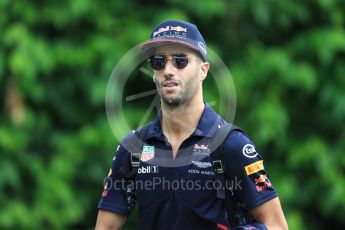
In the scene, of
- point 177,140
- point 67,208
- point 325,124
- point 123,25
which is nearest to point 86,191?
point 67,208

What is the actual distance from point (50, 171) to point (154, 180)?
5.98 metres

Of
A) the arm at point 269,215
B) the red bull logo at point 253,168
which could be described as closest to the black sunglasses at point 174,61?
the red bull logo at point 253,168

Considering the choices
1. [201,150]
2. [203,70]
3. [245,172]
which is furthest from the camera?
[203,70]

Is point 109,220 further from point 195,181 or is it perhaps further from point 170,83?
point 170,83

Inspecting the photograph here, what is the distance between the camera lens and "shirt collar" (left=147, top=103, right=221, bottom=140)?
5.54 m

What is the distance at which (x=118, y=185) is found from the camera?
5.71 m

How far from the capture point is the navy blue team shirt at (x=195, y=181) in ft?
17.6

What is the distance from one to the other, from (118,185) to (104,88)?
5.53 metres

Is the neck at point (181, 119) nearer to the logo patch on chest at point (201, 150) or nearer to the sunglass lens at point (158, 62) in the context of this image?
the logo patch on chest at point (201, 150)

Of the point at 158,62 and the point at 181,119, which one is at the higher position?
the point at 158,62

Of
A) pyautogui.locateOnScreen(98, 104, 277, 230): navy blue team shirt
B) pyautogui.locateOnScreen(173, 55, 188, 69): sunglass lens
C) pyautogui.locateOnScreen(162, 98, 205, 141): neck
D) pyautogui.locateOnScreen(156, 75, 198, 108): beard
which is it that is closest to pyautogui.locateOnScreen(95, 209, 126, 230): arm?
pyautogui.locateOnScreen(98, 104, 277, 230): navy blue team shirt

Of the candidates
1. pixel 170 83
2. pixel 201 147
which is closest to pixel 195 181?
pixel 201 147

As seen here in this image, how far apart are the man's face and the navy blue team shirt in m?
0.21

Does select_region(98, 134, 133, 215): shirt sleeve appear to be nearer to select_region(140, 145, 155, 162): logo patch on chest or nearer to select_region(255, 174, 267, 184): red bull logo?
select_region(140, 145, 155, 162): logo patch on chest
